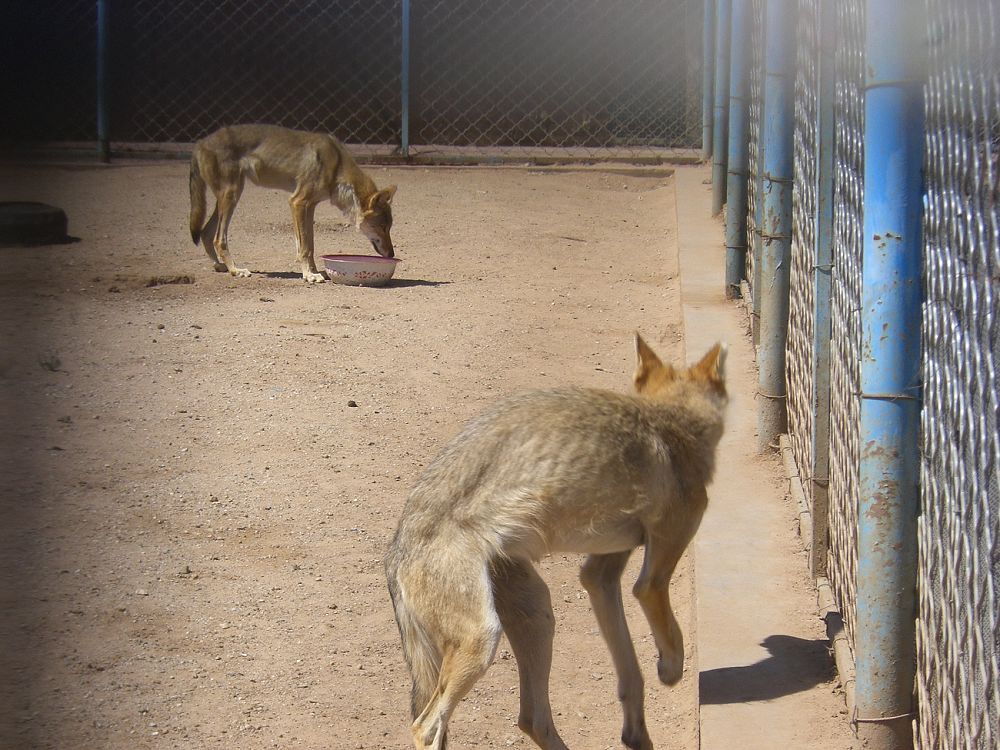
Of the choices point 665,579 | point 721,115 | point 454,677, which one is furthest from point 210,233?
point 454,677

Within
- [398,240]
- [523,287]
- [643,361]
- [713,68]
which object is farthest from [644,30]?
[643,361]

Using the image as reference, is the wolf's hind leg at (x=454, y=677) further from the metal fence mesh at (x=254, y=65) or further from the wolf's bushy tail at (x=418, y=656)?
Answer: the metal fence mesh at (x=254, y=65)

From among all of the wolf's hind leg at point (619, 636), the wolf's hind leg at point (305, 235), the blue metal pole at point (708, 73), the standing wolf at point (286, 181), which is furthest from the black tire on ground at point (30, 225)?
the wolf's hind leg at point (619, 636)

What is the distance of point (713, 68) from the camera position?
13859 mm

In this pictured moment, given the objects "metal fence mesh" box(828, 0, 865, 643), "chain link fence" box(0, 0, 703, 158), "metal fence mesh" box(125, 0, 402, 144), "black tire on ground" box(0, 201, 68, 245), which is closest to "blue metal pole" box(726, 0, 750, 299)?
"metal fence mesh" box(828, 0, 865, 643)

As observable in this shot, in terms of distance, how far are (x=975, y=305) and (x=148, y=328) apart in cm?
606

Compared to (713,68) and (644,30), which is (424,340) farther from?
(644,30)

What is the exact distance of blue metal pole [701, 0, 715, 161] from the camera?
13.7 m

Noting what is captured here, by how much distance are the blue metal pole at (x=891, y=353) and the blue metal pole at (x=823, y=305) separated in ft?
3.70

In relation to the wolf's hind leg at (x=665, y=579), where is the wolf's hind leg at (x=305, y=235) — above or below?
above

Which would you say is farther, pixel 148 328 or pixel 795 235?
pixel 148 328

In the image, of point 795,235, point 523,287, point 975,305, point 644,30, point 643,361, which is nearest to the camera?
point 975,305

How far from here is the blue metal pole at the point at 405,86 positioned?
14391mm

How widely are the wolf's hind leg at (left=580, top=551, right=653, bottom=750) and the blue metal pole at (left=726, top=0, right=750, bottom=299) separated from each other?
4200 millimetres
